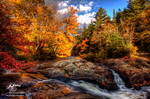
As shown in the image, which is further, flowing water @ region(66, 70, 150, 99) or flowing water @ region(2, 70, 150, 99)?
flowing water @ region(66, 70, 150, 99)

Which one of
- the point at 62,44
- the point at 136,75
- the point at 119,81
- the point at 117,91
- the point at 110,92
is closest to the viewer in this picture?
the point at 110,92

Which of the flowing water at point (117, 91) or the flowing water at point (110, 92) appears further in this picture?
the flowing water at point (117, 91)

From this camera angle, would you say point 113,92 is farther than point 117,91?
No

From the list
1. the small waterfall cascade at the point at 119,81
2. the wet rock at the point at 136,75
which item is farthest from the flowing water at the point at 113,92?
the wet rock at the point at 136,75

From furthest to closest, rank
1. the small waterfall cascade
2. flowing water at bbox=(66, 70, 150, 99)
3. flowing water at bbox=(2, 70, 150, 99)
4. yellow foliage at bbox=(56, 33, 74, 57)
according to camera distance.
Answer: yellow foliage at bbox=(56, 33, 74, 57)
the small waterfall cascade
flowing water at bbox=(66, 70, 150, 99)
flowing water at bbox=(2, 70, 150, 99)

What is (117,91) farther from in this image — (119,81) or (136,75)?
(136,75)

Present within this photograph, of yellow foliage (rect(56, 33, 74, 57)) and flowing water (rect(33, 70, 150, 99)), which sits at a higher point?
yellow foliage (rect(56, 33, 74, 57))

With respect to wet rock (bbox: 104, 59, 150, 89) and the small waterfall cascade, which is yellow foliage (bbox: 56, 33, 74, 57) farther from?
the small waterfall cascade

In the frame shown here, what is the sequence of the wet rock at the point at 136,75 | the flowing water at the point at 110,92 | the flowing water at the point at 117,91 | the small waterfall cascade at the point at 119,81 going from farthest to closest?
the wet rock at the point at 136,75
the small waterfall cascade at the point at 119,81
the flowing water at the point at 117,91
the flowing water at the point at 110,92

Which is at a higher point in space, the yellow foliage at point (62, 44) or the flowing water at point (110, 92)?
the yellow foliage at point (62, 44)

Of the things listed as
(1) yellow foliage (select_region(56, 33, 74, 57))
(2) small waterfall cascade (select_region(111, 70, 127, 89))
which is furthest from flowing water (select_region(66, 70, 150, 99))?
(1) yellow foliage (select_region(56, 33, 74, 57))

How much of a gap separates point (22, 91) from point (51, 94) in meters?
1.35

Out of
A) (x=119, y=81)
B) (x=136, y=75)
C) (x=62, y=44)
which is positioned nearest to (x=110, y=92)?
(x=119, y=81)

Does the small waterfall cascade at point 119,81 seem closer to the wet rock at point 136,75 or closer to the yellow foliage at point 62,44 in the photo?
the wet rock at point 136,75
